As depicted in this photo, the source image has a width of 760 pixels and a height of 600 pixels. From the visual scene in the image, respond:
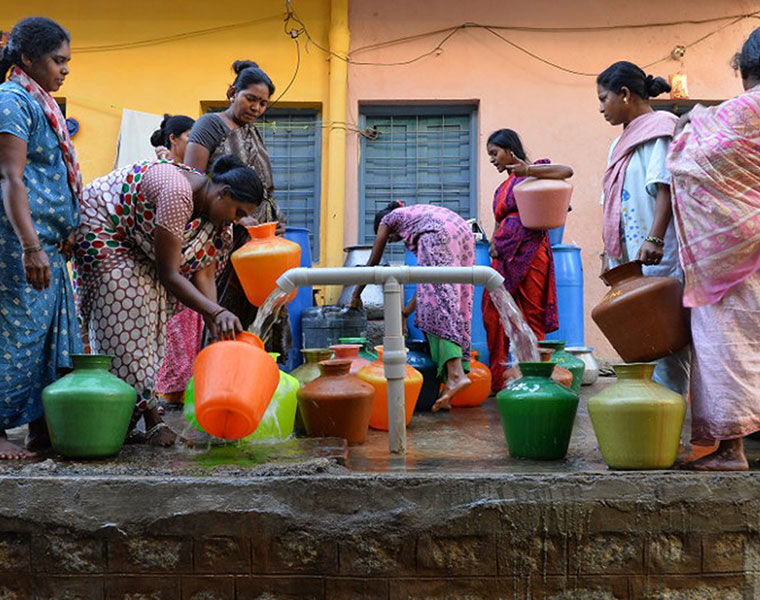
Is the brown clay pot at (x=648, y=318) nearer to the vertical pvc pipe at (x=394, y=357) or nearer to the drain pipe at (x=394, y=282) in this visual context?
the drain pipe at (x=394, y=282)

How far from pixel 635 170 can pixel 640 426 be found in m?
1.33

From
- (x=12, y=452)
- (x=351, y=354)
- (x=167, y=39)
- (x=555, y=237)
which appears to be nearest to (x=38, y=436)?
(x=12, y=452)

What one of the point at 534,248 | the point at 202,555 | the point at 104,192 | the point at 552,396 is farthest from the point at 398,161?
the point at 202,555

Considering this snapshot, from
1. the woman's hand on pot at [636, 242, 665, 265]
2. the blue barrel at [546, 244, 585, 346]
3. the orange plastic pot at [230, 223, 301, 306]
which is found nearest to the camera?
the woman's hand on pot at [636, 242, 665, 265]

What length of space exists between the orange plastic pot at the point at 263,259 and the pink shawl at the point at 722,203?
1763mm

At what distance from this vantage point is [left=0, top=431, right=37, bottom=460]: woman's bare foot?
2.49 m

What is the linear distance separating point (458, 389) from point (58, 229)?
2.16 m

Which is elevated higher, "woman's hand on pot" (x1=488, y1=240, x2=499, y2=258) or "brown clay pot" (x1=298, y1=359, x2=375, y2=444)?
"woman's hand on pot" (x1=488, y1=240, x2=499, y2=258)

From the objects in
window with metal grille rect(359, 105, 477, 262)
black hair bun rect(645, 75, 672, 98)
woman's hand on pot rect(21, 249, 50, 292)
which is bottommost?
woman's hand on pot rect(21, 249, 50, 292)

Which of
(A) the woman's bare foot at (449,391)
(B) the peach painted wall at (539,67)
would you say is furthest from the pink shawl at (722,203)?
(B) the peach painted wall at (539,67)

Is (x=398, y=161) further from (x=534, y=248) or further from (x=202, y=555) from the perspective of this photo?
(x=202, y=555)

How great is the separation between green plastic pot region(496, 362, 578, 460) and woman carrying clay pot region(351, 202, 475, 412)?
140 centimetres

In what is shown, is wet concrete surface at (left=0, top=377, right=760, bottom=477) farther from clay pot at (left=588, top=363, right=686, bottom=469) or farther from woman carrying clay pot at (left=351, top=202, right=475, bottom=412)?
woman carrying clay pot at (left=351, top=202, right=475, bottom=412)

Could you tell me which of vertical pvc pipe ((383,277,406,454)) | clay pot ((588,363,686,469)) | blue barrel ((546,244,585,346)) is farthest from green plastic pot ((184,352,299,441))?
blue barrel ((546,244,585,346))
